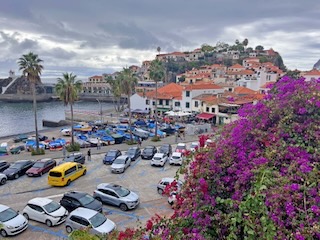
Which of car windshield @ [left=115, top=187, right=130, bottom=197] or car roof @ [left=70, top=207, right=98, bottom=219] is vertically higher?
car roof @ [left=70, top=207, right=98, bottom=219]

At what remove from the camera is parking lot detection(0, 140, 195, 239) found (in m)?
15.4

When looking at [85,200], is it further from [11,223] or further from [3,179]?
[3,179]

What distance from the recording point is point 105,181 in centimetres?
2278

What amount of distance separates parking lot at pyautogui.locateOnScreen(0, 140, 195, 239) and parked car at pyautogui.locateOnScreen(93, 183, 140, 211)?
0.35 metres

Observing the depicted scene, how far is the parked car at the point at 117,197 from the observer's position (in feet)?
57.0

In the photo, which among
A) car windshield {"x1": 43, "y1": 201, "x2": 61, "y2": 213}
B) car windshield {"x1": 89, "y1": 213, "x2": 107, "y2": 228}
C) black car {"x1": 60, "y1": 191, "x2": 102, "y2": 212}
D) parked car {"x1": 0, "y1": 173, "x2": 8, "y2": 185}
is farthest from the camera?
parked car {"x1": 0, "y1": 173, "x2": 8, "y2": 185}

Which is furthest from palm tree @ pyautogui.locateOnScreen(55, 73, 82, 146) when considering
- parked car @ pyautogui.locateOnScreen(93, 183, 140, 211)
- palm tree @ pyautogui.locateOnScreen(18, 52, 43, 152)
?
parked car @ pyautogui.locateOnScreen(93, 183, 140, 211)

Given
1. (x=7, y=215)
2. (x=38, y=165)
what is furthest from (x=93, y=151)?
(x=7, y=215)

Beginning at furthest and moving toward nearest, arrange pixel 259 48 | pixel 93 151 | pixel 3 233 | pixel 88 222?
1. pixel 259 48
2. pixel 93 151
3. pixel 3 233
4. pixel 88 222

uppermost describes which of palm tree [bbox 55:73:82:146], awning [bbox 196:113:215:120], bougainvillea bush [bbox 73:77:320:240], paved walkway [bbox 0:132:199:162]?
palm tree [bbox 55:73:82:146]

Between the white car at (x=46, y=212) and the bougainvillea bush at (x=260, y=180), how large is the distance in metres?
9.85

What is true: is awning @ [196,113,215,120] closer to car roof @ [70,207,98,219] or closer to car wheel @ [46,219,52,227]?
car roof @ [70,207,98,219]

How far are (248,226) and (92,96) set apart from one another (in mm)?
131436

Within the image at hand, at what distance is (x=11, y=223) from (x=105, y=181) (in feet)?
29.6
